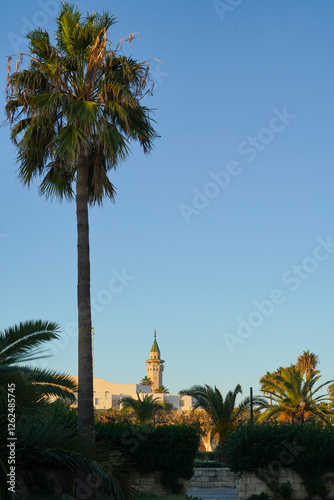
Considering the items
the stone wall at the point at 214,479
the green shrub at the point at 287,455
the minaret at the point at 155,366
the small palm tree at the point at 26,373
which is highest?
the minaret at the point at 155,366

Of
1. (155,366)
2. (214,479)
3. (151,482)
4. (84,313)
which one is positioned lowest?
(214,479)

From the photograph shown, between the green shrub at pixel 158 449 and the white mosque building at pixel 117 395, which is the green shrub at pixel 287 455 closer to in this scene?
the green shrub at pixel 158 449

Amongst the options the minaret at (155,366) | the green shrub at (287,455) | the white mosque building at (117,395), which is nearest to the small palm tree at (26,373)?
the green shrub at (287,455)

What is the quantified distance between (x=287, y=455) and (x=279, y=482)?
1024 mm

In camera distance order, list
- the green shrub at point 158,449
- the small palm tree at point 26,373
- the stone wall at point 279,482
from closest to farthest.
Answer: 1. the small palm tree at point 26,373
2. the stone wall at point 279,482
3. the green shrub at point 158,449

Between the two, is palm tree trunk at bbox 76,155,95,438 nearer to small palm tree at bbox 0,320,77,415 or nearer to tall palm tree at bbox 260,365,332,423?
small palm tree at bbox 0,320,77,415

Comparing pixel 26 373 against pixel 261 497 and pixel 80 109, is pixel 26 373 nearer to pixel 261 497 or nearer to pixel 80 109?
pixel 80 109

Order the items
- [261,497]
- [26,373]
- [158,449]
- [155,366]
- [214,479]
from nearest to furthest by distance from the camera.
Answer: [26,373] < [261,497] < [158,449] < [214,479] < [155,366]

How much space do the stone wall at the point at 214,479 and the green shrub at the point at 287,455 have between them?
24.9 ft

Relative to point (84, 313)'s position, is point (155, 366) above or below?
above

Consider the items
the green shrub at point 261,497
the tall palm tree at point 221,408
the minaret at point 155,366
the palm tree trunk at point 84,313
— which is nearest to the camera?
the palm tree trunk at point 84,313

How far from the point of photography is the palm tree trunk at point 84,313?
1457 centimetres

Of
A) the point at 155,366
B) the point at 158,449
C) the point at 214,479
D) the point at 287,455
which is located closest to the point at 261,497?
the point at 287,455

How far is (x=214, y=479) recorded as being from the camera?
27656 mm
